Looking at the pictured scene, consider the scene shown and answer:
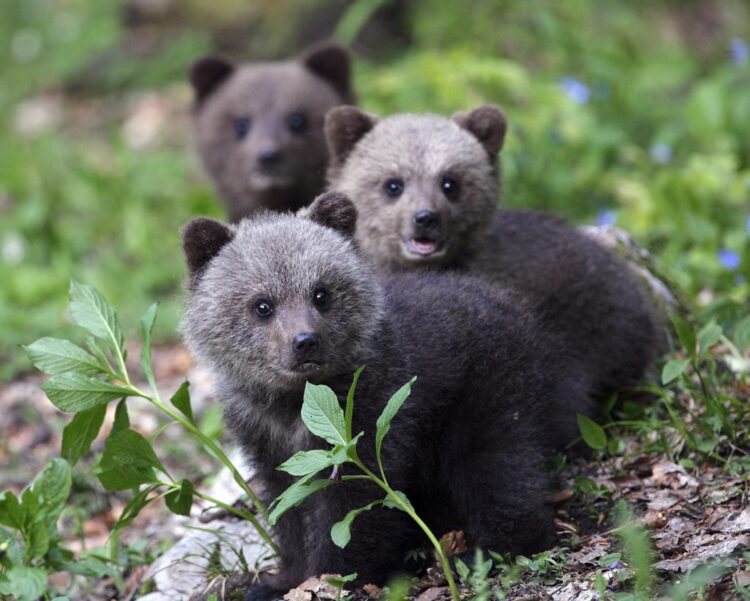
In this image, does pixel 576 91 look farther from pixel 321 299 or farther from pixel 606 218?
pixel 321 299

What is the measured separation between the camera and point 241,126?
930 cm

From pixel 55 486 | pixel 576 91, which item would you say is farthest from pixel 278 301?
pixel 576 91

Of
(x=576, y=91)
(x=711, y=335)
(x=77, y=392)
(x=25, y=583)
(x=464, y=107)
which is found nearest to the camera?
(x=25, y=583)

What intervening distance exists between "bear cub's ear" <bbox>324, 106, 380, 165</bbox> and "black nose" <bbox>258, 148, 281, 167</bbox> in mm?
1550

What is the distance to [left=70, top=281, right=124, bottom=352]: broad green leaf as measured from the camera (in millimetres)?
5219

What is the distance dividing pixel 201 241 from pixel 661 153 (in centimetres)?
590

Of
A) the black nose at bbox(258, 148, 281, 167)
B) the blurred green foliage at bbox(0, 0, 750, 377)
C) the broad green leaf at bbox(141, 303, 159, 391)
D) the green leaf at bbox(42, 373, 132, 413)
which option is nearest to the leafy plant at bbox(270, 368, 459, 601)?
the green leaf at bbox(42, 373, 132, 413)

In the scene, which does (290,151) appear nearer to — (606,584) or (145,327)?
(145,327)

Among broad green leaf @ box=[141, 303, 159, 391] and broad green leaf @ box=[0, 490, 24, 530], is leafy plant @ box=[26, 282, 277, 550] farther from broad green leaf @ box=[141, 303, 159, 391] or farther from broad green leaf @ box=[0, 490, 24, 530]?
broad green leaf @ box=[0, 490, 24, 530]

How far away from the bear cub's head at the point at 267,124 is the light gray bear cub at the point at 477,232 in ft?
5.07

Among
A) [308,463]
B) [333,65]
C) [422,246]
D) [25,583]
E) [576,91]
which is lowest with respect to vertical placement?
[25,583]

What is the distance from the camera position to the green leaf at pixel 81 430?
513 cm

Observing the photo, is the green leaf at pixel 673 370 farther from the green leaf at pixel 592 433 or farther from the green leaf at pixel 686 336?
the green leaf at pixel 592 433

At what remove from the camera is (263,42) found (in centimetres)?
1477
